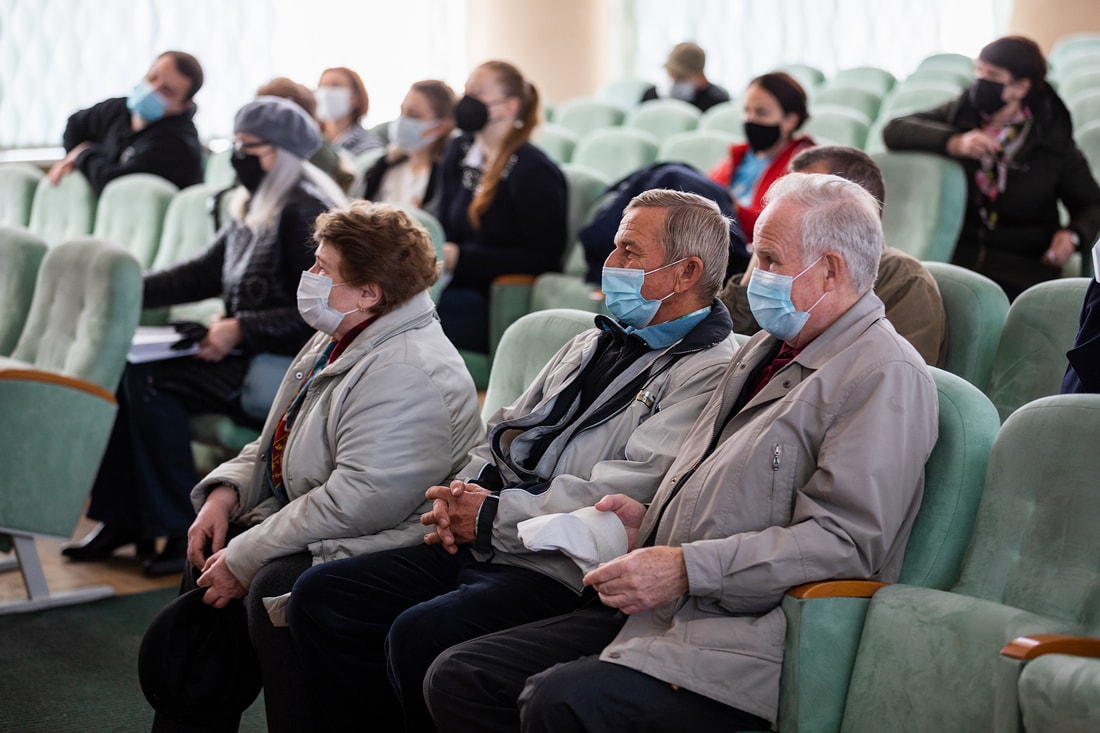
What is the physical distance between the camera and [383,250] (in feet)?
8.32

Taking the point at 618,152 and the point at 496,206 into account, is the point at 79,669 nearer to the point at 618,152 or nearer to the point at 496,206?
the point at 496,206

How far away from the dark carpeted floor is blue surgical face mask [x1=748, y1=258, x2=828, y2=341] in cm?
146

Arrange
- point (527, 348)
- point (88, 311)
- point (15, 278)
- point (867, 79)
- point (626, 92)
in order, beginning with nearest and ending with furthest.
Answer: point (527, 348) → point (88, 311) → point (15, 278) → point (867, 79) → point (626, 92)

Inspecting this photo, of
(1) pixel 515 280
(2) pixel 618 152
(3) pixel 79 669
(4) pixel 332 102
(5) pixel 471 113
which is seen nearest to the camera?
(3) pixel 79 669

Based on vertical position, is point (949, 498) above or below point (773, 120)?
below

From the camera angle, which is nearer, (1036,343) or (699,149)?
(1036,343)

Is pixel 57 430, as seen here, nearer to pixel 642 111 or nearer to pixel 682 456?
pixel 682 456

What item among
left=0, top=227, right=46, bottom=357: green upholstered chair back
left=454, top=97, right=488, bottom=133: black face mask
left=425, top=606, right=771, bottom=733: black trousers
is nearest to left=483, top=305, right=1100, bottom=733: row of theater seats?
left=425, top=606, right=771, bottom=733: black trousers

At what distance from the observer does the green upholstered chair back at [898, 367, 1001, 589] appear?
74.1 inches

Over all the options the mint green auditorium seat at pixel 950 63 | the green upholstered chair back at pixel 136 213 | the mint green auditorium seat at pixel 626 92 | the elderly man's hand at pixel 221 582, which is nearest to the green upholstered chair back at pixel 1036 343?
the elderly man's hand at pixel 221 582

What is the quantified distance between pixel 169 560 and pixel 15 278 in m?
1.02

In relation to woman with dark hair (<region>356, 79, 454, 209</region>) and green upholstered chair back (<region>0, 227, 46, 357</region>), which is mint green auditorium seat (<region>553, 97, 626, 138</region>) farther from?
green upholstered chair back (<region>0, 227, 46, 357</region>)

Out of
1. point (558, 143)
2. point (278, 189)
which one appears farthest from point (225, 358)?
point (558, 143)

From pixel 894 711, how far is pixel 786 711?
0.48 ft
